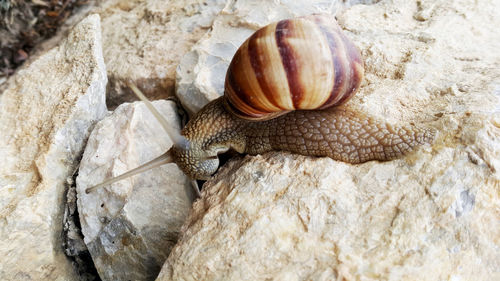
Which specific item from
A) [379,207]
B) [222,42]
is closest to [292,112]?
[379,207]

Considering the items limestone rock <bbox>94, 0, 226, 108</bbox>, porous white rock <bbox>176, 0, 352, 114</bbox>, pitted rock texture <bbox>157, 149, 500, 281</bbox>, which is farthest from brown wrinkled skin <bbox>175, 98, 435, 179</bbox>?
limestone rock <bbox>94, 0, 226, 108</bbox>

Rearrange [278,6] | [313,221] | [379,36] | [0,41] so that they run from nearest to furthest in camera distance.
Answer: [313,221]
[379,36]
[278,6]
[0,41]

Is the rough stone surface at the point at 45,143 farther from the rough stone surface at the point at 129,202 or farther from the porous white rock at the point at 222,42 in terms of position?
the porous white rock at the point at 222,42

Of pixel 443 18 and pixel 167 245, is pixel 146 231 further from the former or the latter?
pixel 443 18

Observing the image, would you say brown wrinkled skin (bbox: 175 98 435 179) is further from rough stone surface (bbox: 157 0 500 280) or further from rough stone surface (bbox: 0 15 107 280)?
rough stone surface (bbox: 0 15 107 280)

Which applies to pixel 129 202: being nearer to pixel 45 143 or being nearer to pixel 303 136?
pixel 45 143

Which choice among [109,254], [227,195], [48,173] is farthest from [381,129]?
[48,173]

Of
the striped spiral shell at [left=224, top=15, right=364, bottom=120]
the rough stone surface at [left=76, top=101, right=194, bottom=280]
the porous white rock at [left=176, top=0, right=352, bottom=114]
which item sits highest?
the striped spiral shell at [left=224, top=15, right=364, bottom=120]
